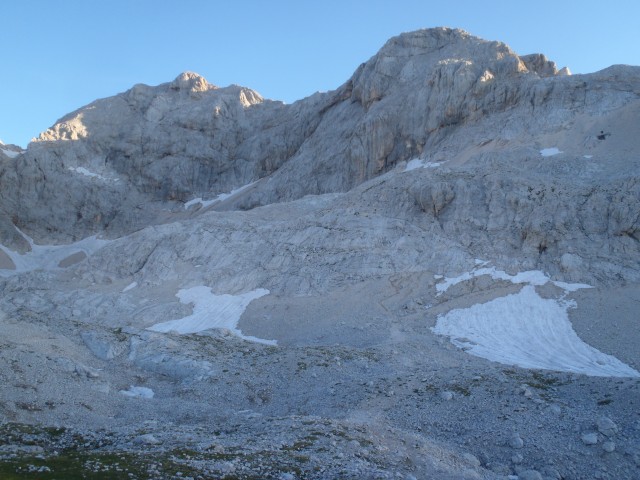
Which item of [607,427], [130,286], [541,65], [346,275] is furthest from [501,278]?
[541,65]

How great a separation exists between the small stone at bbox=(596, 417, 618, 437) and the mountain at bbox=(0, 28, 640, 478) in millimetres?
104

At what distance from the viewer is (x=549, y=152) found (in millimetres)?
64438

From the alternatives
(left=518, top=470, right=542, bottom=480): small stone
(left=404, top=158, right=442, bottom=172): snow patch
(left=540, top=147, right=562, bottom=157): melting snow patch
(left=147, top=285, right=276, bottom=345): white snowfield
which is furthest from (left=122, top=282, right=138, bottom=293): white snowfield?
(left=518, top=470, right=542, bottom=480): small stone

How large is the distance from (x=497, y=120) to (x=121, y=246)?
171 ft

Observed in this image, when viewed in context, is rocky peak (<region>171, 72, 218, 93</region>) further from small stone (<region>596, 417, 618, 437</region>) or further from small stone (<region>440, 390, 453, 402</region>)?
small stone (<region>596, 417, 618, 437</region>)

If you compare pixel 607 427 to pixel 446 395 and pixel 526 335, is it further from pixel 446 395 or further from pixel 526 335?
pixel 526 335

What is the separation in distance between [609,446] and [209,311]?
4050 centimetres

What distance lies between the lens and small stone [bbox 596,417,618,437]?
21.0 metres

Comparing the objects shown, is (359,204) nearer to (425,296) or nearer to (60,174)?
(425,296)

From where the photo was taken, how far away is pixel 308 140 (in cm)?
9981

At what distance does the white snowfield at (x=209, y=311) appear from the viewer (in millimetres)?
50750

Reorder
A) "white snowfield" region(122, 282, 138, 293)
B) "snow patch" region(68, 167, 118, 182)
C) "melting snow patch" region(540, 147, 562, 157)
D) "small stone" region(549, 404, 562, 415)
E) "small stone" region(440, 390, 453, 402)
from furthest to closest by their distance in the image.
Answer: "snow patch" region(68, 167, 118, 182)
"melting snow patch" region(540, 147, 562, 157)
"white snowfield" region(122, 282, 138, 293)
"small stone" region(440, 390, 453, 402)
"small stone" region(549, 404, 562, 415)

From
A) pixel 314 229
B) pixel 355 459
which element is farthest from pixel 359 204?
pixel 355 459

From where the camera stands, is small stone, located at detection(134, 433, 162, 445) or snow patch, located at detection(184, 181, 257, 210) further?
snow patch, located at detection(184, 181, 257, 210)
